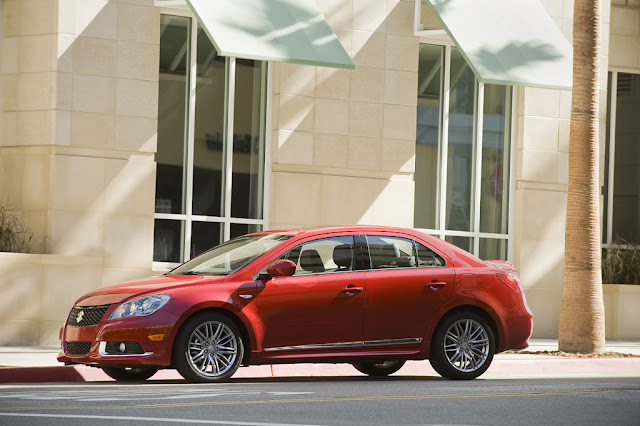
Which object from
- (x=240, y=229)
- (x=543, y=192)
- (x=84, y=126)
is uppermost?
(x=84, y=126)

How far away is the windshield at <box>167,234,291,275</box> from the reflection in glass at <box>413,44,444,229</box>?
789 cm

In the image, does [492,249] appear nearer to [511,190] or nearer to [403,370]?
[511,190]

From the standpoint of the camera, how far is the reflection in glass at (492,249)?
836 inches

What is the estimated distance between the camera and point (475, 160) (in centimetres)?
2111

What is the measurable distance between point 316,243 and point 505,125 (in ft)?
30.9

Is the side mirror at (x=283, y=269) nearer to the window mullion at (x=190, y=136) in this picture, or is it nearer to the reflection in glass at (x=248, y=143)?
the window mullion at (x=190, y=136)

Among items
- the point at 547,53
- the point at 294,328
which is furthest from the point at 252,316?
the point at 547,53

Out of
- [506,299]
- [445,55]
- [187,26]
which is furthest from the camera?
[445,55]

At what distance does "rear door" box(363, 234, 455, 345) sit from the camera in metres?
12.6

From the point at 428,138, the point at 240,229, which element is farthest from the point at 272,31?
the point at 428,138

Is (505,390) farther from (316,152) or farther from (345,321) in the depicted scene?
(316,152)

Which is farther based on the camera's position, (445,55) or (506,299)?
(445,55)

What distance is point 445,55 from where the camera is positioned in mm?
20938

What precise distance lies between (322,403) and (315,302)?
2526 millimetres
